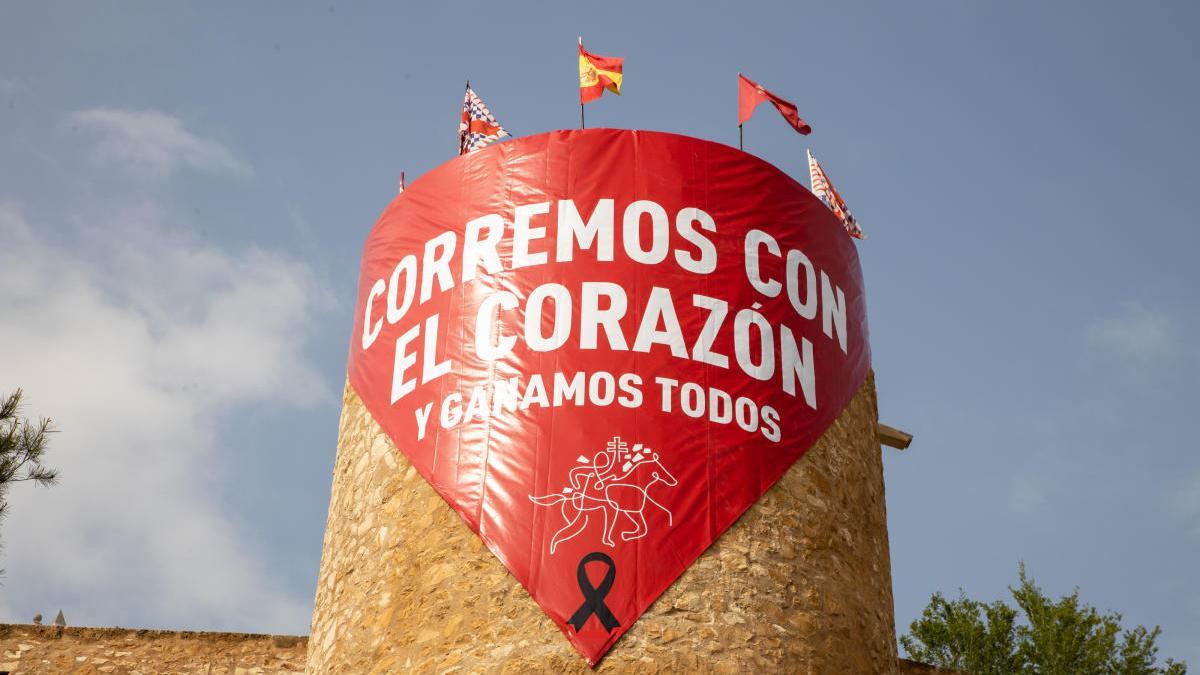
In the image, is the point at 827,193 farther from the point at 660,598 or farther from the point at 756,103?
the point at 660,598

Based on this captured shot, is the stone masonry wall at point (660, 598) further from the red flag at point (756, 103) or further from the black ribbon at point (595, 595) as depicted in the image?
the red flag at point (756, 103)

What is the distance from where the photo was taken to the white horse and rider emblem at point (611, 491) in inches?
500

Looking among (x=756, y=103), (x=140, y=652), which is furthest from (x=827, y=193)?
(x=140, y=652)

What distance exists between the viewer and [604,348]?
44.2 feet

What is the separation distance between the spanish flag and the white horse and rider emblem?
5.44 meters

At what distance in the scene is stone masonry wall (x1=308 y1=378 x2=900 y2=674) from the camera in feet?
40.5

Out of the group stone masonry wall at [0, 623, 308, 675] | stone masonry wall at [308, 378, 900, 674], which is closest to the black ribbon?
stone masonry wall at [308, 378, 900, 674]

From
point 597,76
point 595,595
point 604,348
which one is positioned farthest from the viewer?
point 597,76

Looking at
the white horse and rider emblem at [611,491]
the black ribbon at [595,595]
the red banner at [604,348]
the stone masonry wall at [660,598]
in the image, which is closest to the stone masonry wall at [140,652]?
the stone masonry wall at [660,598]

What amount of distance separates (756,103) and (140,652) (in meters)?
10.3

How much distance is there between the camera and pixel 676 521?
41.9 ft

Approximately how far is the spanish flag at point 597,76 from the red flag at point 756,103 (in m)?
1.62

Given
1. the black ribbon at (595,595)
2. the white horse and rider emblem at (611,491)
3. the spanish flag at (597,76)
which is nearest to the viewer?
the black ribbon at (595,595)

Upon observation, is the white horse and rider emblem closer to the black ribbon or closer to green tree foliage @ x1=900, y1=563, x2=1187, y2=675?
the black ribbon
